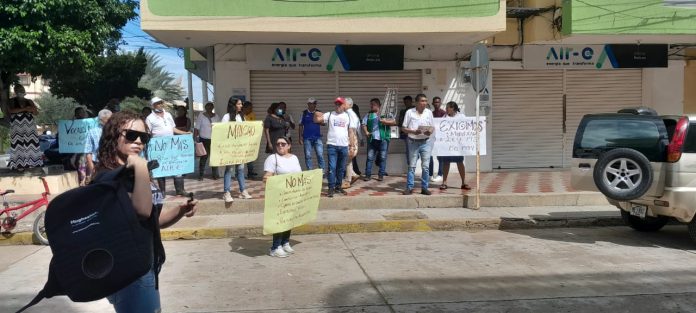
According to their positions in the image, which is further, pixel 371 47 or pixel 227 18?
pixel 371 47

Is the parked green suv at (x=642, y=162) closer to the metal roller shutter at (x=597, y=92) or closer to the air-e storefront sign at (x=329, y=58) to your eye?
the air-e storefront sign at (x=329, y=58)

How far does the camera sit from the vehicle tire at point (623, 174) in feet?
23.1

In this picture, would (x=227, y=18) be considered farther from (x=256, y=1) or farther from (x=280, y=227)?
(x=280, y=227)

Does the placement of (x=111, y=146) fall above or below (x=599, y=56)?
below

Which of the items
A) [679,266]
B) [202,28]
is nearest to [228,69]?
[202,28]

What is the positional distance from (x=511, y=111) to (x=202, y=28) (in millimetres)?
7841

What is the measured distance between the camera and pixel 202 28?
11.0 metres

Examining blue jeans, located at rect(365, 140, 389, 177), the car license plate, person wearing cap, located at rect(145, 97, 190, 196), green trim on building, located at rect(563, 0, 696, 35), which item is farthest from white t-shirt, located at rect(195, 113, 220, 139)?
the car license plate

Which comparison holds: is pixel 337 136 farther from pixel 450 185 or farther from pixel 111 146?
pixel 111 146

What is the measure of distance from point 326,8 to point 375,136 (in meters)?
2.85

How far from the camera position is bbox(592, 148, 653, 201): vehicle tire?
7047 millimetres

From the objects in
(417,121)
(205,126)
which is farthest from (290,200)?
(205,126)

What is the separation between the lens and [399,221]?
8.78 m

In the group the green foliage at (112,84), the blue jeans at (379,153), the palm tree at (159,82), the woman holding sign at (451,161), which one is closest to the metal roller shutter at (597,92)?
the woman holding sign at (451,161)
